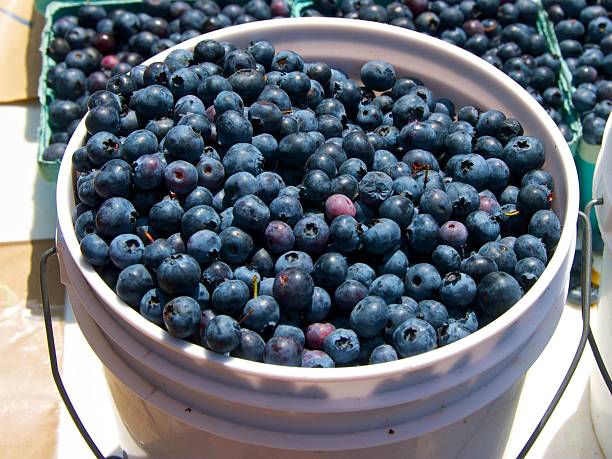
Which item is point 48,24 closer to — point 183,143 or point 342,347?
point 183,143

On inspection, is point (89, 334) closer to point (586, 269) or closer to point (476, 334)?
point (476, 334)

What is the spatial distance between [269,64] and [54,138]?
45.5 inches

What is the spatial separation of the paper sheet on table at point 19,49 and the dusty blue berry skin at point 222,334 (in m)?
2.12

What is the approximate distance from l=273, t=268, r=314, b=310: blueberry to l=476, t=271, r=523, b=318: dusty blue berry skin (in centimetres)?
27

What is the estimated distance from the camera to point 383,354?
1.06 meters

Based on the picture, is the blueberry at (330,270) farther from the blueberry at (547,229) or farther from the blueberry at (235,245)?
the blueberry at (547,229)

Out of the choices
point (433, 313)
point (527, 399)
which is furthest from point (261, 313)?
point (527, 399)

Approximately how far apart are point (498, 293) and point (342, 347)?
25 centimetres

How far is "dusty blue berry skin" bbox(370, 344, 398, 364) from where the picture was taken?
1056 millimetres

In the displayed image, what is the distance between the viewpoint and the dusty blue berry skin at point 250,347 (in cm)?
105

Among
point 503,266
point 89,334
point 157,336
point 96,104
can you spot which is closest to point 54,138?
point 96,104

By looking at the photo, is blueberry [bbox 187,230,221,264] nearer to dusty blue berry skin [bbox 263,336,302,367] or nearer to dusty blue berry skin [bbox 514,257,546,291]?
dusty blue berry skin [bbox 263,336,302,367]

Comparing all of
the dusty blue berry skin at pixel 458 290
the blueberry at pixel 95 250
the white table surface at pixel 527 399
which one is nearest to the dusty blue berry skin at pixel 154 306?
the blueberry at pixel 95 250

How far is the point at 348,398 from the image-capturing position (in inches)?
40.0
